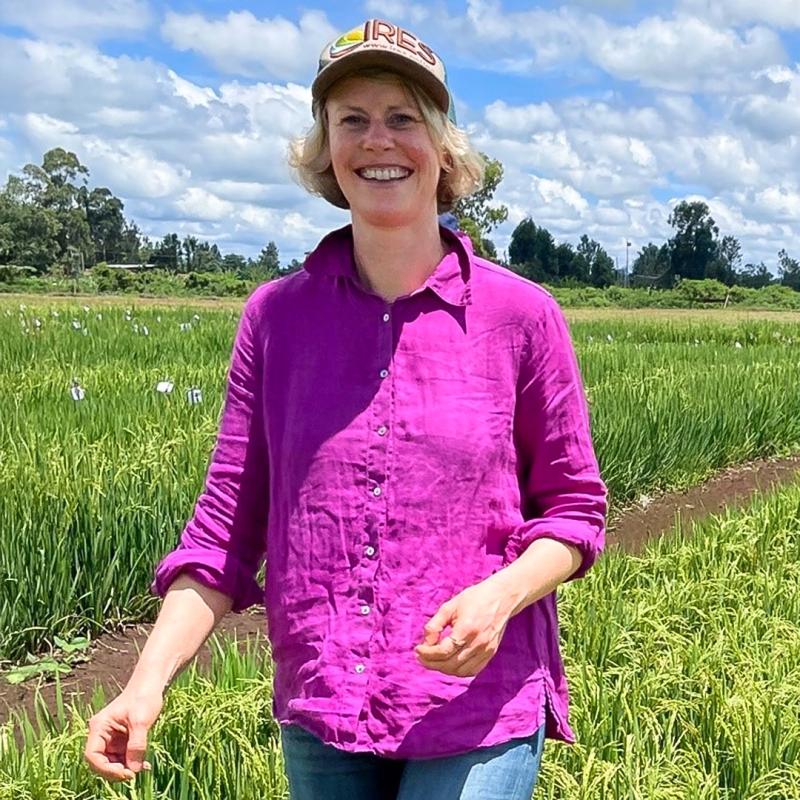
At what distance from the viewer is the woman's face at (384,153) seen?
1.40 metres

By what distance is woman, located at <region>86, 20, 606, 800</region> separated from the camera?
131 centimetres

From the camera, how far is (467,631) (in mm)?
1179

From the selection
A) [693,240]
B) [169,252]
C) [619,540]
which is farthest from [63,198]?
[619,540]

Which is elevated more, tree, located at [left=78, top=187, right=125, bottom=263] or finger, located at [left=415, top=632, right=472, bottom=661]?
tree, located at [left=78, top=187, right=125, bottom=263]

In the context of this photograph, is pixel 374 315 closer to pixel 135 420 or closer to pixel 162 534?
pixel 162 534

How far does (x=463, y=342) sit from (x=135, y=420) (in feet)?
14.1

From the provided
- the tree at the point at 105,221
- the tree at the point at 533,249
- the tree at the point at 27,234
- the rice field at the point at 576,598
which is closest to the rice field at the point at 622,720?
the rice field at the point at 576,598

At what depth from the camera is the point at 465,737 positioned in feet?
4.24

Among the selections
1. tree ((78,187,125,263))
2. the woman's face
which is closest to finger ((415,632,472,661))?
the woman's face

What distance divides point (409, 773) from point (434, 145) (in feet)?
2.61

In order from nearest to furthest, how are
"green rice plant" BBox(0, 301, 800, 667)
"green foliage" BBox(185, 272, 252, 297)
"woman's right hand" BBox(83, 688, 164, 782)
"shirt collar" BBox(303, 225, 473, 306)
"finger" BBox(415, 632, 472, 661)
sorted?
"finger" BBox(415, 632, 472, 661), "woman's right hand" BBox(83, 688, 164, 782), "shirt collar" BBox(303, 225, 473, 306), "green rice plant" BBox(0, 301, 800, 667), "green foliage" BBox(185, 272, 252, 297)

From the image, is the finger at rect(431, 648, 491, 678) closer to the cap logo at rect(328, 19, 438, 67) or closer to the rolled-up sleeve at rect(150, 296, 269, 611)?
the rolled-up sleeve at rect(150, 296, 269, 611)

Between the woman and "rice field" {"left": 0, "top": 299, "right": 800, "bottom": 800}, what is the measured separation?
743 millimetres

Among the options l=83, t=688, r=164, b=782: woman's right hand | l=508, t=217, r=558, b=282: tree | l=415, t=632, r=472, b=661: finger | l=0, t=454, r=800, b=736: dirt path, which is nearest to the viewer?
l=415, t=632, r=472, b=661: finger
